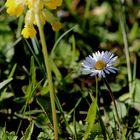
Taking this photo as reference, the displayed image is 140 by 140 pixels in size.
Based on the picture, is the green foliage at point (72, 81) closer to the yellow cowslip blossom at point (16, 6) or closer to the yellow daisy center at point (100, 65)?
the yellow daisy center at point (100, 65)

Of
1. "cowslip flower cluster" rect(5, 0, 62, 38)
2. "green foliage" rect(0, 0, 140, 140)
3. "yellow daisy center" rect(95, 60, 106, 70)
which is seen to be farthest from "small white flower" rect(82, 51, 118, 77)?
"cowslip flower cluster" rect(5, 0, 62, 38)

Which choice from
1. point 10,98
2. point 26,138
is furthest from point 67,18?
point 26,138

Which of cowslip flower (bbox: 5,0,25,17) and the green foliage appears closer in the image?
cowslip flower (bbox: 5,0,25,17)

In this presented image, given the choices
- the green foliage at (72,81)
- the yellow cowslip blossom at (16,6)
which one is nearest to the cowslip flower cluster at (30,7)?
the yellow cowslip blossom at (16,6)

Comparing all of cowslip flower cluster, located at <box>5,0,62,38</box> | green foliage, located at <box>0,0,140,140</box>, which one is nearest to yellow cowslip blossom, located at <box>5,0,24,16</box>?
cowslip flower cluster, located at <box>5,0,62,38</box>

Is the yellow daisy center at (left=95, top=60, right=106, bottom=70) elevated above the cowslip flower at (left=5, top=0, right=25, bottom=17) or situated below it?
below

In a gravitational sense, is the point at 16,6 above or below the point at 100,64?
above

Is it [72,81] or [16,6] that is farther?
[72,81]

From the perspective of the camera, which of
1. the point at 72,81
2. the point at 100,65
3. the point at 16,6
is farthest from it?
the point at 72,81

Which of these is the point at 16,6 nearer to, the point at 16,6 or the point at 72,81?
the point at 16,6

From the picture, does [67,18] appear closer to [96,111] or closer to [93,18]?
[93,18]

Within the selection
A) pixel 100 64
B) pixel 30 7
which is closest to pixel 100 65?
pixel 100 64

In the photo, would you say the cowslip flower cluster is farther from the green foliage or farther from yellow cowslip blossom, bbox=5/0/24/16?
the green foliage
